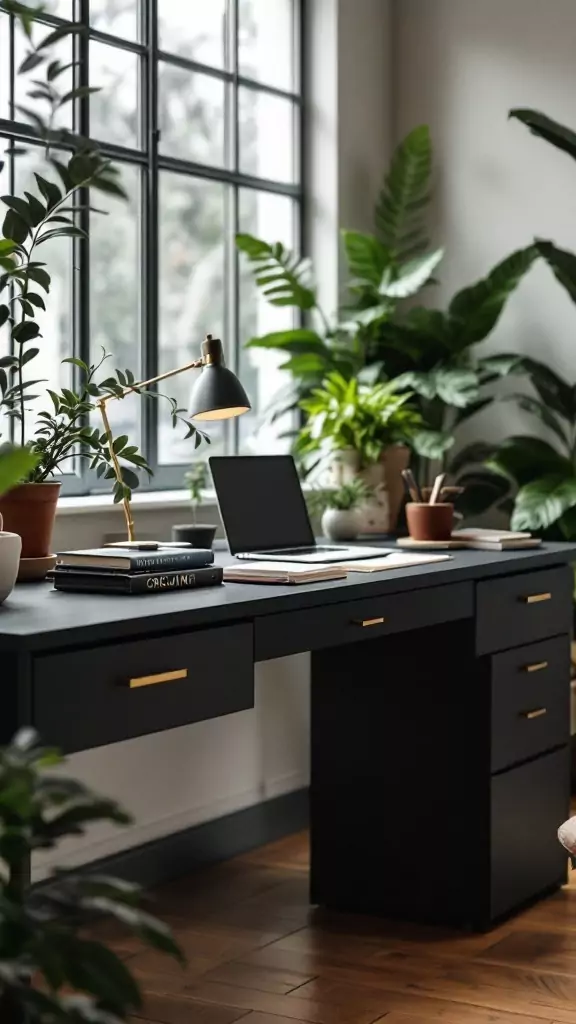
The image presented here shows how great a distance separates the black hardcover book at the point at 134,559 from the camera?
2.50 meters

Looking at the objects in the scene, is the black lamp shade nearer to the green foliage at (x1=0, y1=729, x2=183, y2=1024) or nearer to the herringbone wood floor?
the herringbone wood floor

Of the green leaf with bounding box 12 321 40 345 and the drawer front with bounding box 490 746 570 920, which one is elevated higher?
the green leaf with bounding box 12 321 40 345

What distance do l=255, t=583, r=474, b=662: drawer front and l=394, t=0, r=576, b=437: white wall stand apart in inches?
65.3

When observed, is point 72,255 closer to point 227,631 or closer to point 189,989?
point 227,631

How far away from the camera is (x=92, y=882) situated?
4.04 feet

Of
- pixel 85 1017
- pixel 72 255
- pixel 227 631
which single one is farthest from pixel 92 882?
pixel 72 255

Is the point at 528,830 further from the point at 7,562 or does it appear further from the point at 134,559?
the point at 7,562

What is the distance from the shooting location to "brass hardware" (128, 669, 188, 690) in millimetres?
2127

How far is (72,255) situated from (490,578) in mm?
1282

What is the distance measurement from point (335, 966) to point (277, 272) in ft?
7.00

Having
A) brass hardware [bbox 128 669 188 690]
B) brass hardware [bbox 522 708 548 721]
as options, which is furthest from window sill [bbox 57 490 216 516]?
brass hardware [bbox 128 669 188 690]

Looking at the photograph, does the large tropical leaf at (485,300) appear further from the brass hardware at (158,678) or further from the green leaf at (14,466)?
the green leaf at (14,466)

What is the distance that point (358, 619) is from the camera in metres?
2.73

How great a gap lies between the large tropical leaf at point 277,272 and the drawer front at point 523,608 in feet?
3.81
